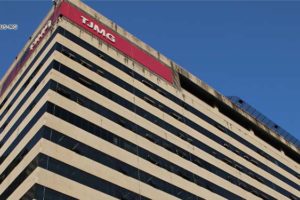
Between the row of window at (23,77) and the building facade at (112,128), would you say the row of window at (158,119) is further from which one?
the row of window at (23,77)

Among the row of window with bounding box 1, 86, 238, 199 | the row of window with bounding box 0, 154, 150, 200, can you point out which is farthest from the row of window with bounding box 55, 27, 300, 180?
the row of window with bounding box 0, 154, 150, 200

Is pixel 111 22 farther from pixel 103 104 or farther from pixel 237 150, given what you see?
pixel 237 150

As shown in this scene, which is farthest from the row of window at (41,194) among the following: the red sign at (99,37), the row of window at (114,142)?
the red sign at (99,37)

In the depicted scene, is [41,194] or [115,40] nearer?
[41,194]

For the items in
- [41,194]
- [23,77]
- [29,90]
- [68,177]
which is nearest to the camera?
[41,194]

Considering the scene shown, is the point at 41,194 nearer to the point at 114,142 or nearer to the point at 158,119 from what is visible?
the point at 114,142

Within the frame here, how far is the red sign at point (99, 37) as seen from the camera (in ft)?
196

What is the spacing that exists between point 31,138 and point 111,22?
942 inches

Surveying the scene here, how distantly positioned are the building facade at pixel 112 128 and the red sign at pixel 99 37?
174 mm

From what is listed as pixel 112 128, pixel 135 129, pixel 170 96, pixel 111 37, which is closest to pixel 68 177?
pixel 112 128

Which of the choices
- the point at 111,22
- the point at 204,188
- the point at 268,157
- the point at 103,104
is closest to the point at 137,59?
the point at 111,22

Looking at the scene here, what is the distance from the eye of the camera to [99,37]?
6106 cm

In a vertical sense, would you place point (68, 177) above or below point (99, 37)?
below

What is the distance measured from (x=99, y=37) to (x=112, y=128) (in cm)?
1441
